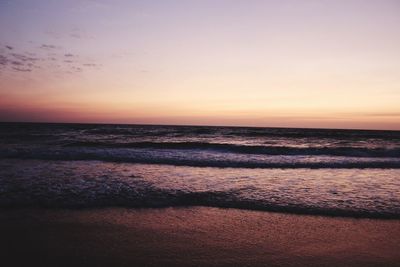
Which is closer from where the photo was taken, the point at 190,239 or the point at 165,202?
the point at 190,239

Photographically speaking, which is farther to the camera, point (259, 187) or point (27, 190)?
point (259, 187)

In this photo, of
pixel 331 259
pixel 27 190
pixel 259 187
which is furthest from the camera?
pixel 259 187

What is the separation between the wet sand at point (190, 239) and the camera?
3.95 metres

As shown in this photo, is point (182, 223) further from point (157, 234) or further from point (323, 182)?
point (323, 182)

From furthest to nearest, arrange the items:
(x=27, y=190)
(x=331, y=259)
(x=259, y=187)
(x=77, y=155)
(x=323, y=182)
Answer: (x=77, y=155)
(x=323, y=182)
(x=259, y=187)
(x=27, y=190)
(x=331, y=259)

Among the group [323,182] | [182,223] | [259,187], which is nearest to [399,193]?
[323,182]

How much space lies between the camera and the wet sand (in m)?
3.95

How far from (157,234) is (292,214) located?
2.68 meters

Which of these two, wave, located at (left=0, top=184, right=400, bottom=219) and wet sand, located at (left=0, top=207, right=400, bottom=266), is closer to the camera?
wet sand, located at (left=0, top=207, right=400, bottom=266)

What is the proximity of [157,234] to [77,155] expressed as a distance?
13036mm

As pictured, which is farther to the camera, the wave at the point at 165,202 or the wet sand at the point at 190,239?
the wave at the point at 165,202

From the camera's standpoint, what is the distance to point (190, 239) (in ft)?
15.2

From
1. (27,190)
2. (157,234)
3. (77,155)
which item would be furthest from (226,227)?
(77,155)

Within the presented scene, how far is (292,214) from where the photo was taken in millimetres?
6004
